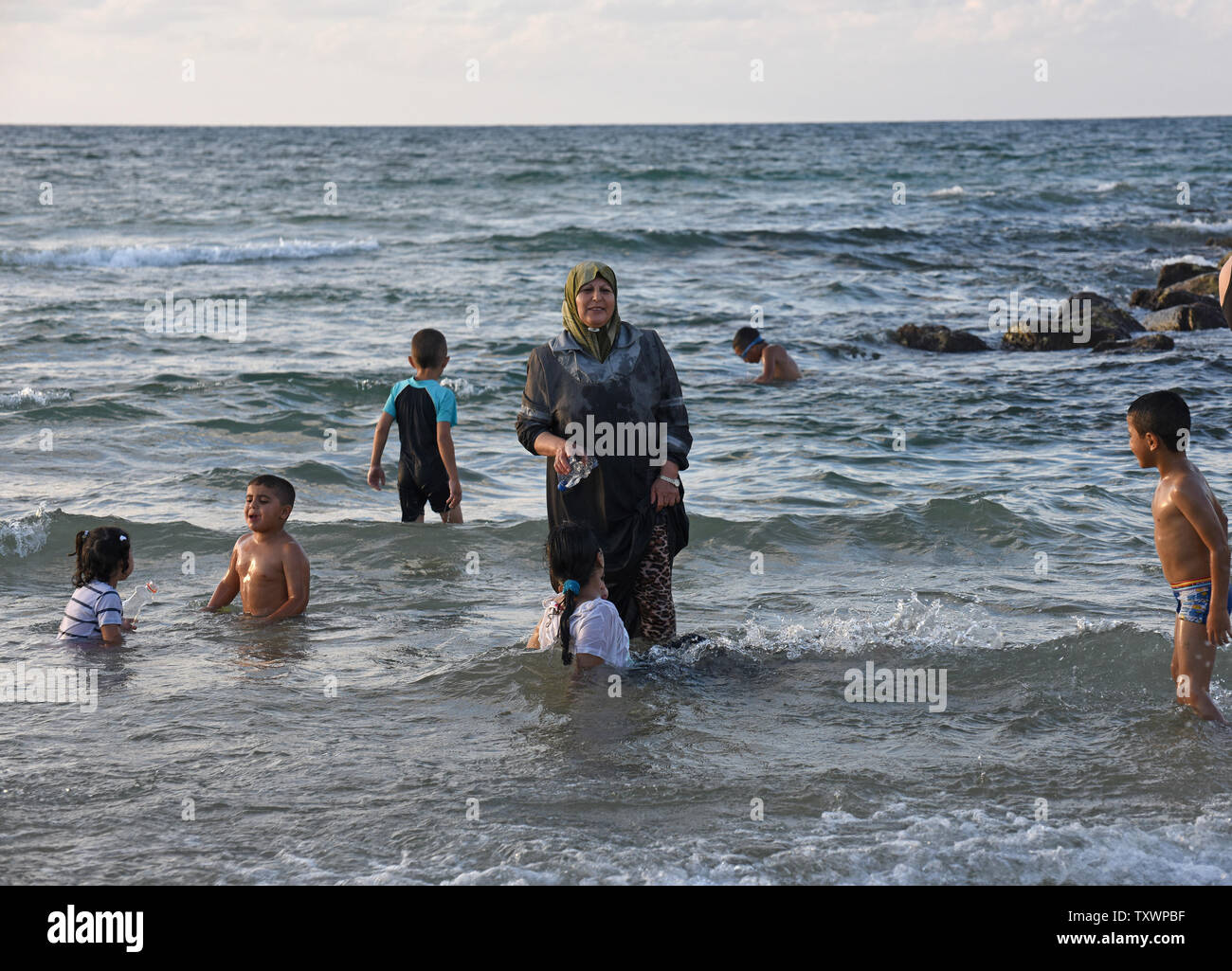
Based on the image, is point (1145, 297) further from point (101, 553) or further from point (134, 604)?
point (101, 553)

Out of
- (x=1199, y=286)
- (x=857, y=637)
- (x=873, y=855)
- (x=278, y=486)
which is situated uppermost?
(x=1199, y=286)

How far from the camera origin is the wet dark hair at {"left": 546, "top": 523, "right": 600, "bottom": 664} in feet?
16.6

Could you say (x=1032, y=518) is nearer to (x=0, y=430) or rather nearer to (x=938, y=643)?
(x=938, y=643)

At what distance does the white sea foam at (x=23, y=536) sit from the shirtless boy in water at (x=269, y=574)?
1845mm

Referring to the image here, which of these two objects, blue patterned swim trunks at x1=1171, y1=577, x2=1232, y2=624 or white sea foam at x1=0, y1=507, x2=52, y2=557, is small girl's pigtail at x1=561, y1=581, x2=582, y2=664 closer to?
Answer: blue patterned swim trunks at x1=1171, y1=577, x2=1232, y2=624

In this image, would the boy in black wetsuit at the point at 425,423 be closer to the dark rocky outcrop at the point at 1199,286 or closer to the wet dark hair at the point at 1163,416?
the wet dark hair at the point at 1163,416

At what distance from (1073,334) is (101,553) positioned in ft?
42.7

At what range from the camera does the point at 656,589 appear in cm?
546

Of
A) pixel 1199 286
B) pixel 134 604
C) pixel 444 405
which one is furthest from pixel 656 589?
pixel 1199 286

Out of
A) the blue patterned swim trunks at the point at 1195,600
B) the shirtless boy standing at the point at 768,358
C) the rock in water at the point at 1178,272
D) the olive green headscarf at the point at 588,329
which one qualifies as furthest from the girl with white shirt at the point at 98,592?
the rock in water at the point at 1178,272

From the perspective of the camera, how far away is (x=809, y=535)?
818 cm

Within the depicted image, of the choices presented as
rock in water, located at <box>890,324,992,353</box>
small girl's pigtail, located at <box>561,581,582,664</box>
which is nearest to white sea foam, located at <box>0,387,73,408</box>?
small girl's pigtail, located at <box>561,581,582,664</box>

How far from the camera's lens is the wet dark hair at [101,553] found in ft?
19.0
